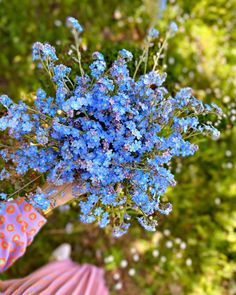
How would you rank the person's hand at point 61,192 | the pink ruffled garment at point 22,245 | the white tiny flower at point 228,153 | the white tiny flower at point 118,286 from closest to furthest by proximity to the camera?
the person's hand at point 61,192 < the pink ruffled garment at point 22,245 < the white tiny flower at point 118,286 < the white tiny flower at point 228,153

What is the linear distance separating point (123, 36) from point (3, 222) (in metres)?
1.79

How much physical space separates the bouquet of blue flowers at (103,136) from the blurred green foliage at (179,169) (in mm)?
1084

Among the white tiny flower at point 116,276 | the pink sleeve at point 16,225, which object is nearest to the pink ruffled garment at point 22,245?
the pink sleeve at point 16,225

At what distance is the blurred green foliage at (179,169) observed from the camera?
2.62 m

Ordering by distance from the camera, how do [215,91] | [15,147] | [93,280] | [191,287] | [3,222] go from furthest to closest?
[215,91] < [191,287] < [93,280] < [3,222] < [15,147]

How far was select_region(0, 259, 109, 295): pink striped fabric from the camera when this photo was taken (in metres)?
1.69

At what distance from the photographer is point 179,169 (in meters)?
2.42

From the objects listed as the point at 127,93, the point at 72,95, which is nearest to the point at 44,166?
the point at 72,95

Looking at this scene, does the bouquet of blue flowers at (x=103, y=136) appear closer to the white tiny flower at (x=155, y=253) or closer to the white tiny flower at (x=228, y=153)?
the white tiny flower at (x=155, y=253)

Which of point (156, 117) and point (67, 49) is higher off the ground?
point (67, 49)

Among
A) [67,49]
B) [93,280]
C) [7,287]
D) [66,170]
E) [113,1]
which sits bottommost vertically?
[7,287]

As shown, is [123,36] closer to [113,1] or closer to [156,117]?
[113,1]

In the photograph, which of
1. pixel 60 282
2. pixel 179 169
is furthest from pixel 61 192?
pixel 179 169

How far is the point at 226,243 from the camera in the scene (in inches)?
106
